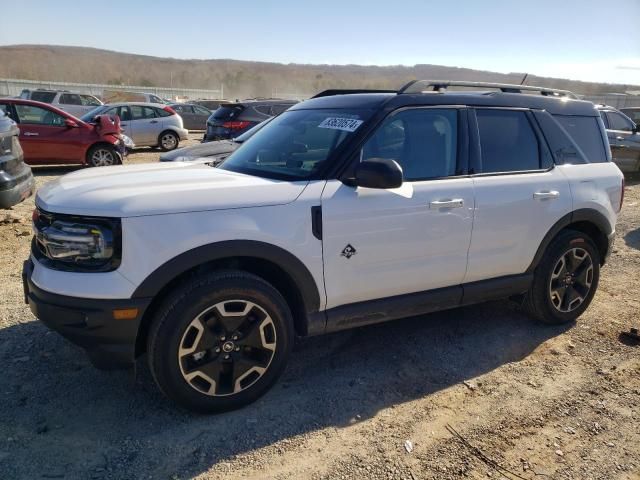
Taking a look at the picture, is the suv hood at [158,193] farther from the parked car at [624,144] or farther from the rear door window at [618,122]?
the rear door window at [618,122]

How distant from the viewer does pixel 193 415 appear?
2934 mm

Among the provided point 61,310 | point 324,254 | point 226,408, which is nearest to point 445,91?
point 324,254

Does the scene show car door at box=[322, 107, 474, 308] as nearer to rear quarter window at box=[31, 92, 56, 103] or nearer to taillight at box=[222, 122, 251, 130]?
taillight at box=[222, 122, 251, 130]

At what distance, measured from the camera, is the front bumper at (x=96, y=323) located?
2572 millimetres

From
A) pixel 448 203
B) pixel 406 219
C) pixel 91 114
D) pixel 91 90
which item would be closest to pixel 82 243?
pixel 406 219

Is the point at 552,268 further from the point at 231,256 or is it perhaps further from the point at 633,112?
the point at 633,112

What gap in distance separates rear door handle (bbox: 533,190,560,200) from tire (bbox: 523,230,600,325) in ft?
1.31

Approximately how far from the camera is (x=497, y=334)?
13.6 ft

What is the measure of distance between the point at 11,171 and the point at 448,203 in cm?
505

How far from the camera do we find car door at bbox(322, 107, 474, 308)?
305 centimetres

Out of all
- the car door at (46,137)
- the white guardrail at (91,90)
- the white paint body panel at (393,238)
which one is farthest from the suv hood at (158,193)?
the white guardrail at (91,90)

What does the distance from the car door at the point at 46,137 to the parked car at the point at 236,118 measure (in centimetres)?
307

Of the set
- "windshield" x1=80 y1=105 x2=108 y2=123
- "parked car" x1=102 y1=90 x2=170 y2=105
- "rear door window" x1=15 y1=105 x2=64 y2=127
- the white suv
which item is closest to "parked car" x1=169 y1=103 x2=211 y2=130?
"parked car" x1=102 y1=90 x2=170 y2=105

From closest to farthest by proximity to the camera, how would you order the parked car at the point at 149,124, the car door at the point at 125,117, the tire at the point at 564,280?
the tire at the point at 564,280, the car door at the point at 125,117, the parked car at the point at 149,124
